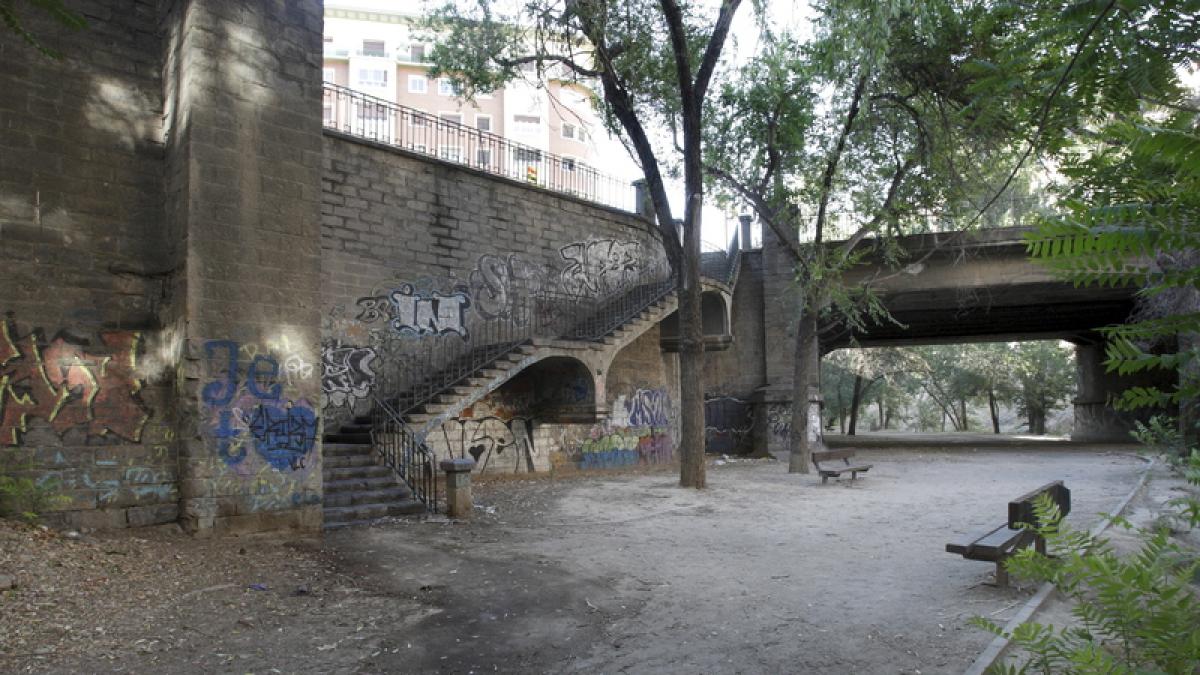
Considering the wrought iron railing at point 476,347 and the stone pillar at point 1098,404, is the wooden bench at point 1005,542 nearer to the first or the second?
the wrought iron railing at point 476,347

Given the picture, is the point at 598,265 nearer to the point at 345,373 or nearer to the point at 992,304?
the point at 345,373

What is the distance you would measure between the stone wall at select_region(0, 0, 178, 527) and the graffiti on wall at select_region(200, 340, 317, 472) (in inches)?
24.8

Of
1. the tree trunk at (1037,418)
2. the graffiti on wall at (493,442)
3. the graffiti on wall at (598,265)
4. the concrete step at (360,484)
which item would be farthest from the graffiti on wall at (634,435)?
the tree trunk at (1037,418)

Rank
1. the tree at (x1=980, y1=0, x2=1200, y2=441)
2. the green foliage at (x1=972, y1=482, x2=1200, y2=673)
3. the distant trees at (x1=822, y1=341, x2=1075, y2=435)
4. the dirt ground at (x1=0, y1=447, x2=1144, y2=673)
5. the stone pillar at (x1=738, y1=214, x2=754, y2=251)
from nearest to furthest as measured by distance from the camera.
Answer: the tree at (x1=980, y1=0, x2=1200, y2=441) → the green foliage at (x1=972, y1=482, x2=1200, y2=673) → the dirt ground at (x1=0, y1=447, x2=1144, y2=673) → the stone pillar at (x1=738, y1=214, x2=754, y2=251) → the distant trees at (x1=822, y1=341, x2=1075, y2=435)

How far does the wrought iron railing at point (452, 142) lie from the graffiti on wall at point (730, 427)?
305 inches

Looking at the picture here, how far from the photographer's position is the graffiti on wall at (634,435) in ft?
60.0

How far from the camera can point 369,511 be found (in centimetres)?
1006

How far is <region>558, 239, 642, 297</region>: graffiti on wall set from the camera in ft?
59.4

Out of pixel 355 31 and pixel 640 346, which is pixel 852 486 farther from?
pixel 355 31

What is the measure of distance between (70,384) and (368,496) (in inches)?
151

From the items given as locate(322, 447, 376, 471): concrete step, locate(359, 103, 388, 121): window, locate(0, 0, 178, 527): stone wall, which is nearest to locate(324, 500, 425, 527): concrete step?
locate(322, 447, 376, 471): concrete step

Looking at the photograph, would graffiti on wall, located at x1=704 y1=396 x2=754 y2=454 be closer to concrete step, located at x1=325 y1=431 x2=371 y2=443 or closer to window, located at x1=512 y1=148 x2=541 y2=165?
window, located at x1=512 y1=148 x2=541 y2=165

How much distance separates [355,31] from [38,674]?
2589 inches

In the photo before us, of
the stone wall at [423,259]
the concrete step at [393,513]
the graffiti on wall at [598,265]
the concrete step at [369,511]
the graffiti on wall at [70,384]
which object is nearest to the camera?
the graffiti on wall at [70,384]
